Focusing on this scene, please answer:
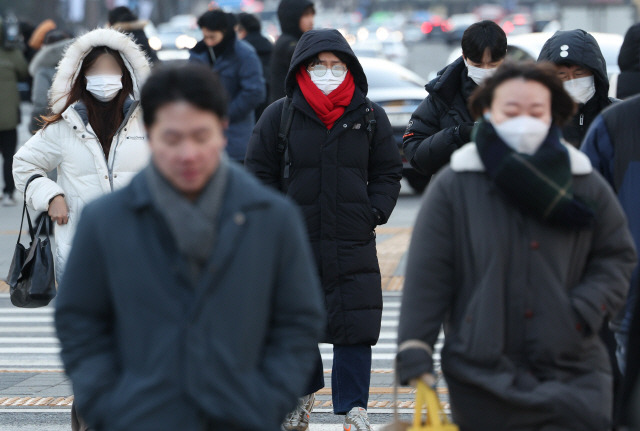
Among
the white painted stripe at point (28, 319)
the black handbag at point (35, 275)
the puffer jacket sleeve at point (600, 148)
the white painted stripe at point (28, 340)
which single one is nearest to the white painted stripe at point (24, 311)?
the white painted stripe at point (28, 319)

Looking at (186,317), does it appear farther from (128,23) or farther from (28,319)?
(128,23)

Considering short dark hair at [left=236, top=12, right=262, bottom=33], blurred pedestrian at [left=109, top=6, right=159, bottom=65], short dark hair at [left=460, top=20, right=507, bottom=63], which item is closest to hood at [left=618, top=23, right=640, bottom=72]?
short dark hair at [left=460, top=20, right=507, bottom=63]

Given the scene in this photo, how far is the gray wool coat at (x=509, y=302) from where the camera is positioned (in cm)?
349

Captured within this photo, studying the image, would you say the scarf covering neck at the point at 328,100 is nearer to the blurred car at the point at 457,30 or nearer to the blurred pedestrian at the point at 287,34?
the blurred pedestrian at the point at 287,34

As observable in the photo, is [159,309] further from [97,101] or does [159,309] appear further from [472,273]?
[97,101]

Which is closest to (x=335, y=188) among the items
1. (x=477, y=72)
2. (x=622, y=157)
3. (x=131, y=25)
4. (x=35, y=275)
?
(x=477, y=72)

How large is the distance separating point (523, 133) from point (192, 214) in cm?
109

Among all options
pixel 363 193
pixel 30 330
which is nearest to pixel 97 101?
pixel 363 193

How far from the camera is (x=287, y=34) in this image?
436 inches

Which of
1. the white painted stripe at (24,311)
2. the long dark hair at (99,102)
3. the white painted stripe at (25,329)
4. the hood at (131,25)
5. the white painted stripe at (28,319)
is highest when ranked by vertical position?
the long dark hair at (99,102)

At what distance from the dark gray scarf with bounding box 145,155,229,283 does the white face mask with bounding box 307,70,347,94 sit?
270 centimetres

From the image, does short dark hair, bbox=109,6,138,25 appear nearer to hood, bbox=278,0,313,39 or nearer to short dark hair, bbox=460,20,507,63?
hood, bbox=278,0,313,39

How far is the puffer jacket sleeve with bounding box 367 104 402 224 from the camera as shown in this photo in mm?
5789

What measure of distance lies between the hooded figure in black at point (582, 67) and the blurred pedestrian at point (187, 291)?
2.73 metres
